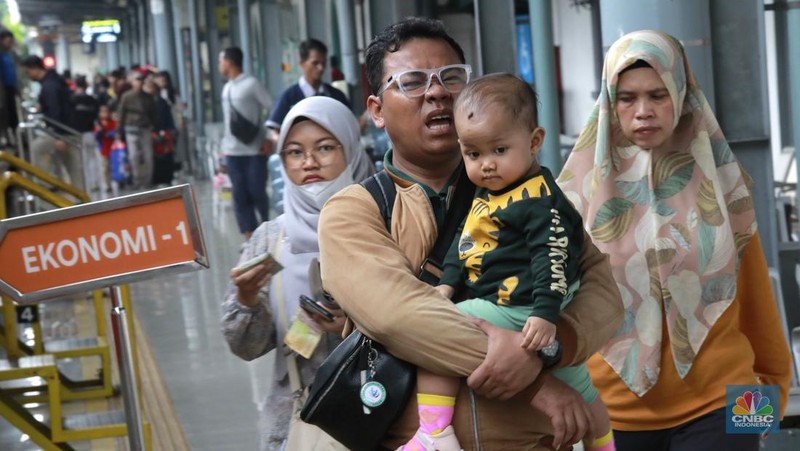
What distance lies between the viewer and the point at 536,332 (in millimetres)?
2346

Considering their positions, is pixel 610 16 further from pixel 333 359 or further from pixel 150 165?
pixel 150 165

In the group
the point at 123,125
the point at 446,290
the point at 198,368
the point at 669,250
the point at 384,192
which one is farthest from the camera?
the point at 123,125

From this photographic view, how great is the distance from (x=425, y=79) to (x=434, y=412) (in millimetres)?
697

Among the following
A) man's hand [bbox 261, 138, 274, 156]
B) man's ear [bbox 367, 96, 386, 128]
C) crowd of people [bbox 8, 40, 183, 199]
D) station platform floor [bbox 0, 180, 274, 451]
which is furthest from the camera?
crowd of people [bbox 8, 40, 183, 199]

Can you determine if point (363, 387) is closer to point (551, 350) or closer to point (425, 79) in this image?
point (551, 350)

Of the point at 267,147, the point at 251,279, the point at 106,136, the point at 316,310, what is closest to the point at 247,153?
the point at 267,147

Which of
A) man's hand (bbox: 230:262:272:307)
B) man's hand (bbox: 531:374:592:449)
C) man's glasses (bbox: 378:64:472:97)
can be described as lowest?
man's hand (bbox: 531:374:592:449)

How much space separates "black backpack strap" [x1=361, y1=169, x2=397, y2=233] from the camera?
2.54 metres

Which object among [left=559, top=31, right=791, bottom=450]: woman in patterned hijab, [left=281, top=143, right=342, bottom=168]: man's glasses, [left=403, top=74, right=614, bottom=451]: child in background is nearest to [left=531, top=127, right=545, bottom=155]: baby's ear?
[left=403, top=74, right=614, bottom=451]: child in background

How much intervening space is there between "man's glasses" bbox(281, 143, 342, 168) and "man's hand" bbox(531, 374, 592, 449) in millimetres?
1585

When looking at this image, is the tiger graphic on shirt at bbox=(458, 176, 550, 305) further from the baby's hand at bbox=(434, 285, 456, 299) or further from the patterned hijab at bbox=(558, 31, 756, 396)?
the patterned hijab at bbox=(558, 31, 756, 396)

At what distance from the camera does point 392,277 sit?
2.39 meters

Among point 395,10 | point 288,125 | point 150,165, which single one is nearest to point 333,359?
point 288,125

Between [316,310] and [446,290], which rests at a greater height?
[446,290]
